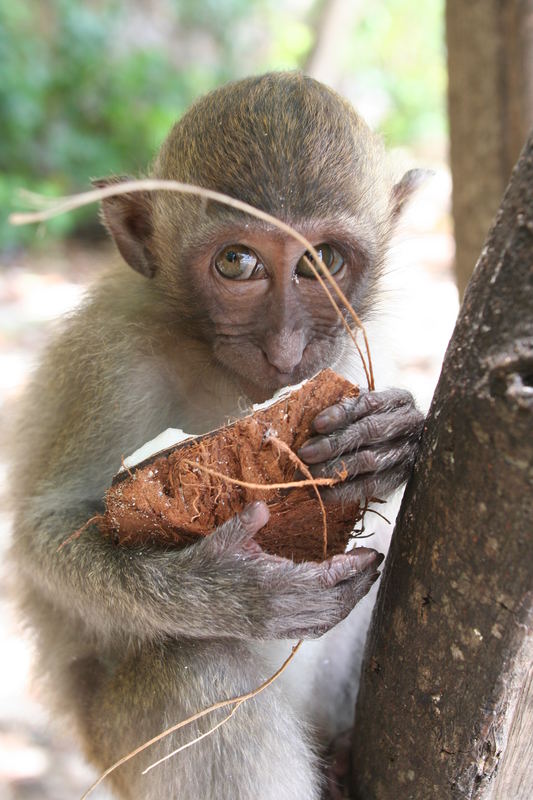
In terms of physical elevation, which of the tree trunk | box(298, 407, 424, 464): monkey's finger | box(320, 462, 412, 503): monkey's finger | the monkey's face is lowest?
box(320, 462, 412, 503): monkey's finger

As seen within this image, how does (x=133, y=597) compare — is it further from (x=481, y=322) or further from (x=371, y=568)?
(x=481, y=322)

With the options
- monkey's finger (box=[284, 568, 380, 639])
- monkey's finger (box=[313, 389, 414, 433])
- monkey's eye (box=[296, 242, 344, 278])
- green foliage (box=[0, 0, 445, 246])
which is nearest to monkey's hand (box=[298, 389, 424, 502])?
monkey's finger (box=[313, 389, 414, 433])

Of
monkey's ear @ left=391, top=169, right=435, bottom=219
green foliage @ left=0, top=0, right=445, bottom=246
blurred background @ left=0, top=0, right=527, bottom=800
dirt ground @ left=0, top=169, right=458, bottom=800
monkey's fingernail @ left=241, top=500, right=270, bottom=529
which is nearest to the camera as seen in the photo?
monkey's fingernail @ left=241, top=500, right=270, bottom=529

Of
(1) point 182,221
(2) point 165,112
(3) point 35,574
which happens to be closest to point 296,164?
(1) point 182,221

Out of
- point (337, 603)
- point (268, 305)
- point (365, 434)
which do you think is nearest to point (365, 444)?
point (365, 434)

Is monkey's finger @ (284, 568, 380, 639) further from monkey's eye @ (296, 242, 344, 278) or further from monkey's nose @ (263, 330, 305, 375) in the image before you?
monkey's eye @ (296, 242, 344, 278)
